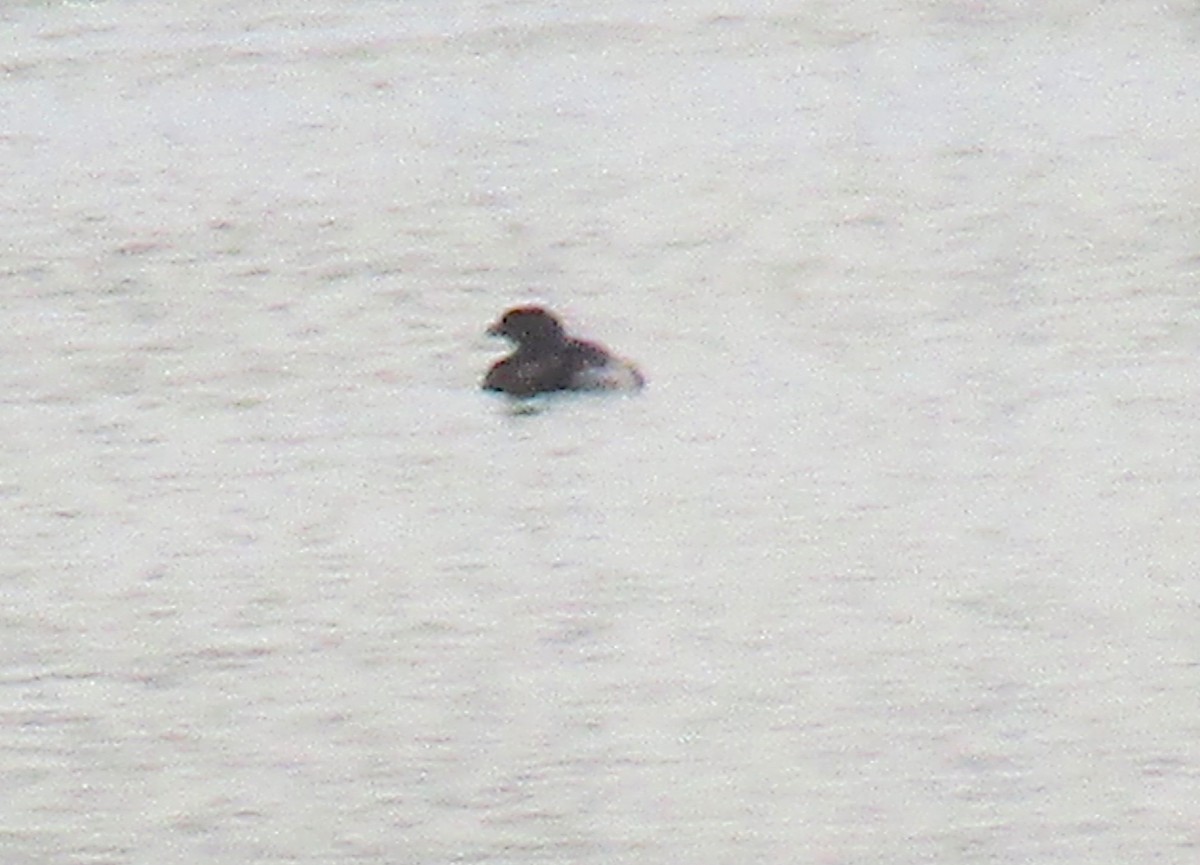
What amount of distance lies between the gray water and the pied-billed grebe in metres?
0.09

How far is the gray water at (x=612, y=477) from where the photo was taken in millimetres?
9094

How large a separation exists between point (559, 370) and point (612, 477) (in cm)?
120

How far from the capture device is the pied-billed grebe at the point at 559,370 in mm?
13195

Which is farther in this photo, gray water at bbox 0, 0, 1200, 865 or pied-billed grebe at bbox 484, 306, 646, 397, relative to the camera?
pied-billed grebe at bbox 484, 306, 646, 397

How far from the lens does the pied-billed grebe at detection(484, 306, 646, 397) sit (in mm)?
13195

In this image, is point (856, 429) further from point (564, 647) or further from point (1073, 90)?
point (1073, 90)

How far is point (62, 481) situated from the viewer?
1220cm

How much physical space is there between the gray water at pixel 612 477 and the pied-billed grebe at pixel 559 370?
9 cm

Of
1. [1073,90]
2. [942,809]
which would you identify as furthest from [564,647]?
[1073,90]

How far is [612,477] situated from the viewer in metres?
12.1

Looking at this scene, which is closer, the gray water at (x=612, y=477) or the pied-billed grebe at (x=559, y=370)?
the gray water at (x=612, y=477)

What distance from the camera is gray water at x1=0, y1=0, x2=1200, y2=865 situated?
29.8 feet

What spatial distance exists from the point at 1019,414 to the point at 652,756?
11.6 feet

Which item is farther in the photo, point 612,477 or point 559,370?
point 559,370
